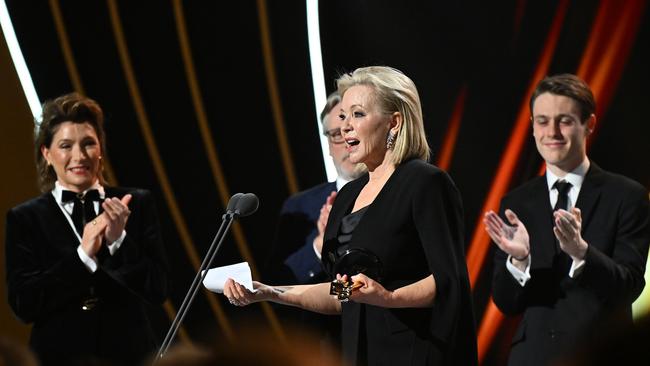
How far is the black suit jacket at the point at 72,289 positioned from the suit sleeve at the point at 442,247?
64.8 inches

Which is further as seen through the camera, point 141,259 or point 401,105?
point 141,259

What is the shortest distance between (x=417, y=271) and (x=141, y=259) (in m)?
1.68

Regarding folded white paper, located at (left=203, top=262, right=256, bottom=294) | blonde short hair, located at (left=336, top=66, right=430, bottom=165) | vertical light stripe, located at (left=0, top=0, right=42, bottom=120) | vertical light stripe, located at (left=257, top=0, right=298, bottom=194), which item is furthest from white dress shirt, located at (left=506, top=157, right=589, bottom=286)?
vertical light stripe, located at (left=0, top=0, right=42, bottom=120)

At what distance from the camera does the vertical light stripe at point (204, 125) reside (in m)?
5.56

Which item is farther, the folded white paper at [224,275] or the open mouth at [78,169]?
the open mouth at [78,169]

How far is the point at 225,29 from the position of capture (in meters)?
5.55

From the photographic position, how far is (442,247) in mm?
2965

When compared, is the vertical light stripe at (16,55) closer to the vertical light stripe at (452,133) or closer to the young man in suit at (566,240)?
the vertical light stripe at (452,133)

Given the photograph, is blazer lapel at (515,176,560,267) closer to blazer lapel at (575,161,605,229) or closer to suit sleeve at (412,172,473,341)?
blazer lapel at (575,161,605,229)

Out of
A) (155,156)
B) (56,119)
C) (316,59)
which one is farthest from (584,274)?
(155,156)

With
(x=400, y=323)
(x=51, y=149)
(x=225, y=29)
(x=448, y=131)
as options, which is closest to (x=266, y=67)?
(x=225, y=29)

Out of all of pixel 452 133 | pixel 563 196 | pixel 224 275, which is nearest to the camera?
pixel 224 275

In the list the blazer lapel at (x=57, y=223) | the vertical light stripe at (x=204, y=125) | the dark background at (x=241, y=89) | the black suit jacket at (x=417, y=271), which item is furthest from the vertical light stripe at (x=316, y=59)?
the black suit jacket at (x=417, y=271)

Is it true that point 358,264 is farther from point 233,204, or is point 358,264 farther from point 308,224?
point 308,224
